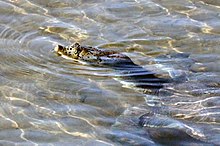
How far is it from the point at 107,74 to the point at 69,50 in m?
0.57

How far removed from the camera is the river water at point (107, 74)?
5730 mm

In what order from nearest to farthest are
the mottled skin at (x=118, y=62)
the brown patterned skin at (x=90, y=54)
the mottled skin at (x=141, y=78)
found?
the mottled skin at (x=141, y=78) → the mottled skin at (x=118, y=62) → the brown patterned skin at (x=90, y=54)

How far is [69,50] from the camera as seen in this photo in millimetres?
7125

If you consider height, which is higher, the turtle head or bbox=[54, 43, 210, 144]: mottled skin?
the turtle head

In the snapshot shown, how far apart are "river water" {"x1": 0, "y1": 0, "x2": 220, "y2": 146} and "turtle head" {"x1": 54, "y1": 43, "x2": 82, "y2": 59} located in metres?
0.08

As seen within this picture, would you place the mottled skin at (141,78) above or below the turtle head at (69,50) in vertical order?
below

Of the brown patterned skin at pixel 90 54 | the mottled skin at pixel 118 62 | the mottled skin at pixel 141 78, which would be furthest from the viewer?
the brown patterned skin at pixel 90 54

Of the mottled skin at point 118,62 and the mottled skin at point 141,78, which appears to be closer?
the mottled skin at point 141,78

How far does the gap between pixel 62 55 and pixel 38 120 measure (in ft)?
4.50

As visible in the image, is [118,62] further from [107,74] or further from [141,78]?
[141,78]

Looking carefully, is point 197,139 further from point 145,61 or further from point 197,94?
point 145,61

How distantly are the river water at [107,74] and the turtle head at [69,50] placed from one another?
8cm

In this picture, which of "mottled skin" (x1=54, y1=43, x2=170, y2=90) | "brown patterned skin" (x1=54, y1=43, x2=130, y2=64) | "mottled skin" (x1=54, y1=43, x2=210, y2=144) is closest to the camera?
"mottled skin" (x1=54, y1=43, x2=210, y2=144)

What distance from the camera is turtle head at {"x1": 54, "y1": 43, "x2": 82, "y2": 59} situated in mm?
7102
